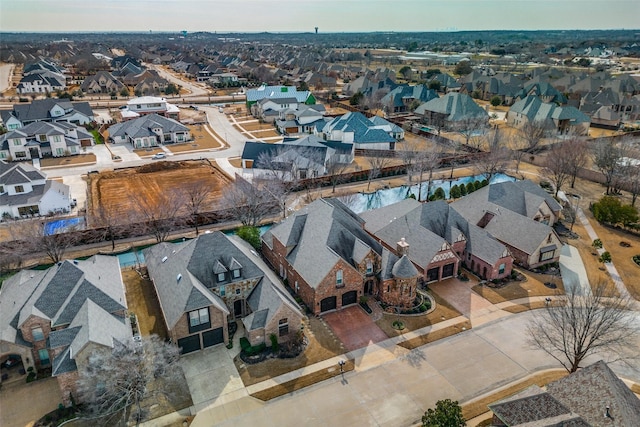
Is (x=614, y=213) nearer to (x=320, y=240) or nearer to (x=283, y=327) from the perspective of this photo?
(x=320, y=240)

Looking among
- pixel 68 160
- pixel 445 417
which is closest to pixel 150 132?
pixel 68 160

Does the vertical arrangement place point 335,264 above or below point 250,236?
above

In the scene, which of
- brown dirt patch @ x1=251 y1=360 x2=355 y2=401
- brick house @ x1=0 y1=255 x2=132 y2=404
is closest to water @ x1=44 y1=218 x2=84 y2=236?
brick house @ x1=0 y1=255 x2=132 y2=404

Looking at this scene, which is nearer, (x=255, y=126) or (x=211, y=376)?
(x=211, y=376)

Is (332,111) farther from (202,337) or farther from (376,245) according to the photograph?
(202,337)

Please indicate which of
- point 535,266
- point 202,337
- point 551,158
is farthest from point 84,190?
point 551,158

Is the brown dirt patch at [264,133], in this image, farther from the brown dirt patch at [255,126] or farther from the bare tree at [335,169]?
the bare tree at [335,169]
